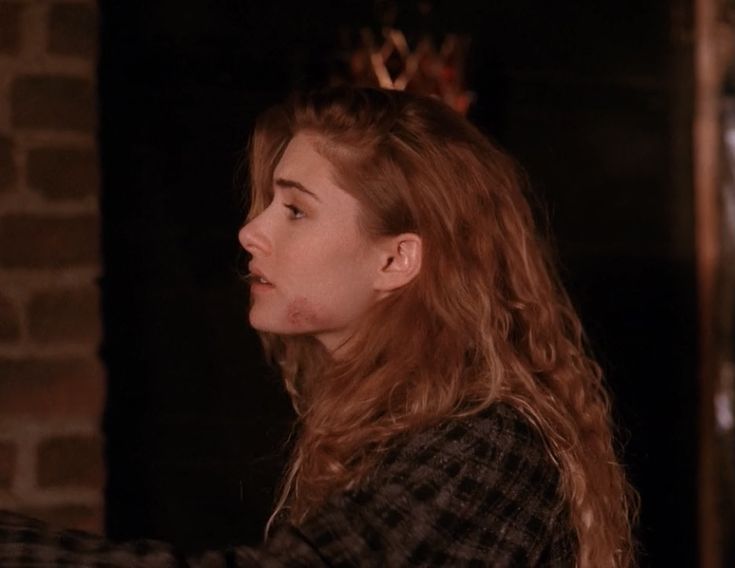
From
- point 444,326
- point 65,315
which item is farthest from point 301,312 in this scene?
point 65,315

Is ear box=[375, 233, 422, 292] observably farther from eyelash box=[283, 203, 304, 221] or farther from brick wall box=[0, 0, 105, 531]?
brick wall box=[0, 0, 105, 531]

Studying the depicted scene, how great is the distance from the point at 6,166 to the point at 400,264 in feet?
2.51

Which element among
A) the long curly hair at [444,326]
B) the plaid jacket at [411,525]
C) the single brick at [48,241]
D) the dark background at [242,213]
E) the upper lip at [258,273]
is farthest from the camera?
the dark background at [242,213]

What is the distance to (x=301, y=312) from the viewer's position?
1602mm

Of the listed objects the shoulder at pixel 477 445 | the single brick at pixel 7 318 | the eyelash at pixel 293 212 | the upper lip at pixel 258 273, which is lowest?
the shoulder at pixel 477 445

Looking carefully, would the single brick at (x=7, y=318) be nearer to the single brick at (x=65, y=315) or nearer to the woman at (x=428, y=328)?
the single brick at (x=65, y=315)

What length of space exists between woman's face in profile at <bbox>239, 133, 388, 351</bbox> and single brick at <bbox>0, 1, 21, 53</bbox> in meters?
0.65

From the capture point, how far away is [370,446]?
148 centimetres

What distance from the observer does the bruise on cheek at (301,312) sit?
5.25ft

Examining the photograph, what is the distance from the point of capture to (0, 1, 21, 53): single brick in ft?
6.45

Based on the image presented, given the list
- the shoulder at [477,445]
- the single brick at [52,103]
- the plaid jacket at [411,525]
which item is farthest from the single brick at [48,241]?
the shoulder at [477,445]

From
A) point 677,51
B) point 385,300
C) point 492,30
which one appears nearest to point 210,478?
point 385,300

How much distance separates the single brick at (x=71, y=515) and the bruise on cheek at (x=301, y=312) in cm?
64

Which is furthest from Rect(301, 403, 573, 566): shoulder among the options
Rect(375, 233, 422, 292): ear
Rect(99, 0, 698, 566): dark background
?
Rect(99, 0, 698, 566): dark background
